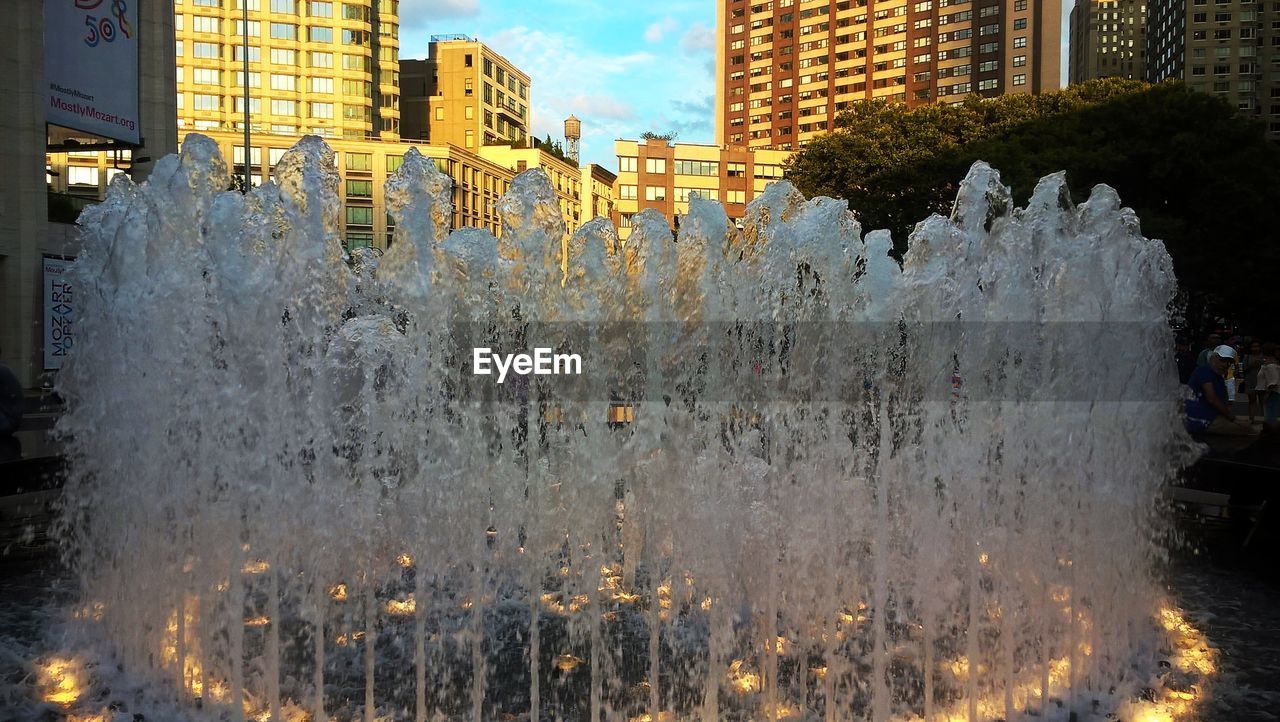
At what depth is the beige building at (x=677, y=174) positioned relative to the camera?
8106 centimetres

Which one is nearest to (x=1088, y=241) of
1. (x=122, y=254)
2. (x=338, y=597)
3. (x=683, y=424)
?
(x=683, y=424)

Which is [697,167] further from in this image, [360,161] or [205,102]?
[205,102]

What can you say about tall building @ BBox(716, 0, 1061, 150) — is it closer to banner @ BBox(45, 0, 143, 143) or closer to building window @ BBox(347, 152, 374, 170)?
building window @ BBox(347, 152, 374, 170)

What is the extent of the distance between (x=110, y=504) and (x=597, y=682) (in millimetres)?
3880

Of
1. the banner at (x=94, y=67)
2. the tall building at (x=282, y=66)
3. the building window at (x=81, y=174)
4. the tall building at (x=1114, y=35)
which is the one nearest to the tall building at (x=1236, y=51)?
the tall building at (x=1114, y=35)

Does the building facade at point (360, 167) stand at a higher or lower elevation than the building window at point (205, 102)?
lower

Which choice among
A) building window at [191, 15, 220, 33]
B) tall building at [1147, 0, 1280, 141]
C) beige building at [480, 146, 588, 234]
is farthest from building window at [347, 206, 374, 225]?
tall building at [1147, 0, 1280, 141]

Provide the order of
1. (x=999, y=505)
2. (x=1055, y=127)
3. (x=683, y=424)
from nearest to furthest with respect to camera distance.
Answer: (x=999, y=505), (x=683, y=424), (x=1055, y=127)

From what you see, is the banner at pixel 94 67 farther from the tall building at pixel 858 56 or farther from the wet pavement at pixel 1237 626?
the tall building at pixel 858 56

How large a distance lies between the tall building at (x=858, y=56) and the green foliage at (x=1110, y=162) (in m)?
55.6

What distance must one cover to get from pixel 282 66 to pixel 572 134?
3023 cm

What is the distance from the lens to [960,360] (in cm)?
651

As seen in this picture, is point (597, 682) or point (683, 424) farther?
point (683, 424)

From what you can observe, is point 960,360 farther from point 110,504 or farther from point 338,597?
point 110,504
